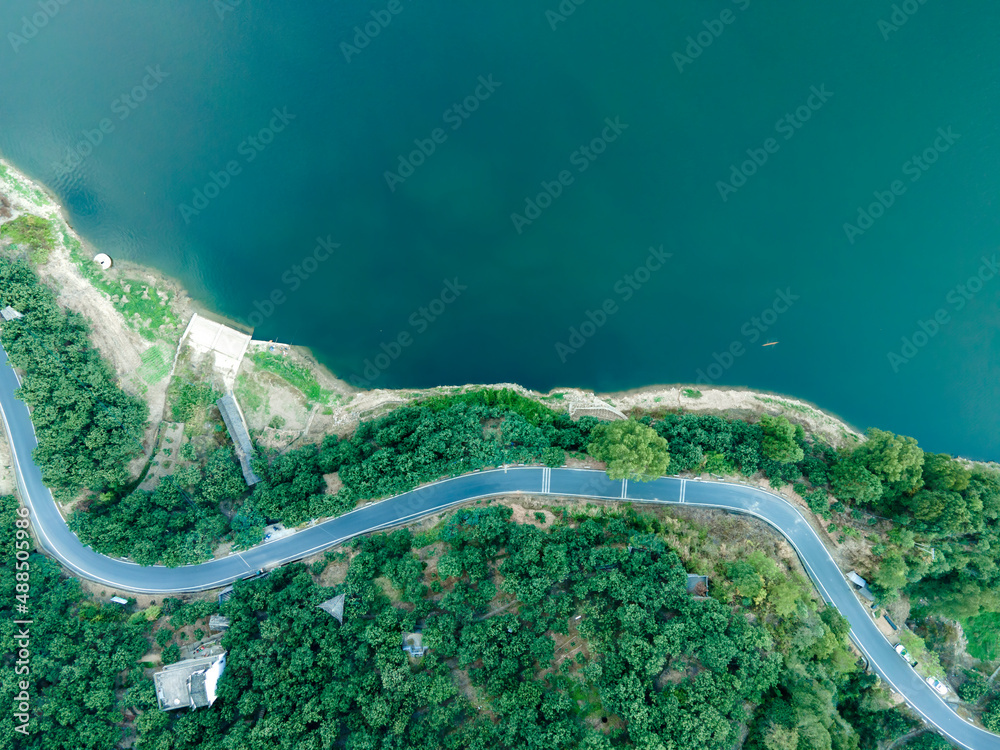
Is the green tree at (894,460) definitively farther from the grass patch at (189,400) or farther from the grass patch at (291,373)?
the grass patch at (189,400)

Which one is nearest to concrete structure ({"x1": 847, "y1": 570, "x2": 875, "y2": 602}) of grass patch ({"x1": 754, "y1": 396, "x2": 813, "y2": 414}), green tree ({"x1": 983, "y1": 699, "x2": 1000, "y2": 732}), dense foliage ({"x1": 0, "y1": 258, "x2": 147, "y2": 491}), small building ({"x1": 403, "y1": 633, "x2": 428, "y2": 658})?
green tree ({"x1": 983, "y1": 699, "x2": 1000, "y2": 732})

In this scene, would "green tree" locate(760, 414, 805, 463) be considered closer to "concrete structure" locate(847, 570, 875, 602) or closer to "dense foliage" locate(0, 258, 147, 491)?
"concrete structure" locate(847, 570, 875, 602)

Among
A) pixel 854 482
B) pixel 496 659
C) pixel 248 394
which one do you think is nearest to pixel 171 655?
pixel 248 394

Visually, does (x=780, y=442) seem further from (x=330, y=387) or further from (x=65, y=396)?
(x=65, y=396)

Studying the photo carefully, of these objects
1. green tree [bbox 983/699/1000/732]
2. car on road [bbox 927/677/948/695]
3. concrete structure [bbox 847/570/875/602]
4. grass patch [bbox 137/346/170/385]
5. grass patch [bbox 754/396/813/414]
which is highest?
grass patch [bbox 754/396/813/414]

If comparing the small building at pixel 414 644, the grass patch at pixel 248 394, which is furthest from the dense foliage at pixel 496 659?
the grass patch at pixel 248 394

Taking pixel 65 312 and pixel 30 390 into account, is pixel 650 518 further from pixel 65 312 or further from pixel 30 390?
pixel 65 312
